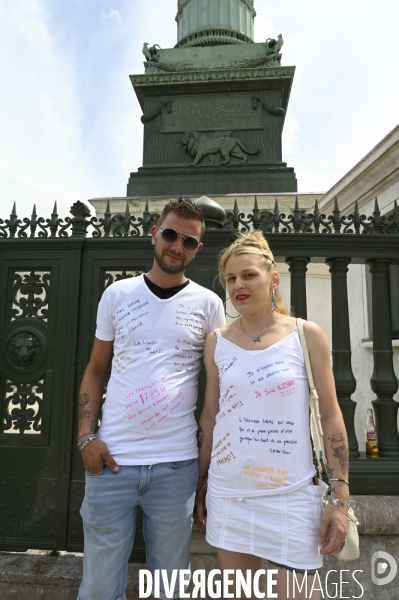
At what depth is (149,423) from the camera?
195 centimetres

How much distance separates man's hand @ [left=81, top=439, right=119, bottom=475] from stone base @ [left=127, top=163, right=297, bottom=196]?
40.6ft

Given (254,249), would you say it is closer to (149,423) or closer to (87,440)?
(149,423)

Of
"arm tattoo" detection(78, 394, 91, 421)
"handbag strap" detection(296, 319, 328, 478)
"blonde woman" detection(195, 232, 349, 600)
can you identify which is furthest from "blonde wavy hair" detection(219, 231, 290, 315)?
"arm tattoo" detection(78, 394, 91, 421)

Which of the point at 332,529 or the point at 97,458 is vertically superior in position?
the point at 97,458

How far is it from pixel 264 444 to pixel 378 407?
70.8 inches

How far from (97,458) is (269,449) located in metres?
0.85

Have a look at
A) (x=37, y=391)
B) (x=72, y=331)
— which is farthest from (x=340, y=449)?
(x=37, y=391)

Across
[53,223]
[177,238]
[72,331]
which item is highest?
[53,223]

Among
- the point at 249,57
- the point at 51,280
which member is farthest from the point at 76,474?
the point at 249,57

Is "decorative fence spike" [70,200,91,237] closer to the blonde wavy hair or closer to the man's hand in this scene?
the blonde wavy hair

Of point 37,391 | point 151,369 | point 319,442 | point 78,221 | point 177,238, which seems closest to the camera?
point 319,442

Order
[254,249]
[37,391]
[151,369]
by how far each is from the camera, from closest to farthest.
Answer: [254,249] < [151,369] < [37,391]

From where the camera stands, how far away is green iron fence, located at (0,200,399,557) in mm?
3033

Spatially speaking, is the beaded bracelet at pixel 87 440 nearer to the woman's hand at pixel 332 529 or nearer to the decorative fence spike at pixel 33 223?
the woman's hand at pixel 332 529
